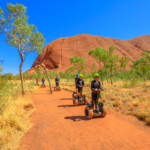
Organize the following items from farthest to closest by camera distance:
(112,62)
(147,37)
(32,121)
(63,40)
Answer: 1. (147,37)
2. (63,40)
3. (112,62)
4. (32,121)

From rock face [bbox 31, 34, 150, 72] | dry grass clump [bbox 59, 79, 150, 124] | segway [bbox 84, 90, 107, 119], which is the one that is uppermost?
rock face [bbox 31, 34, 150, 72]

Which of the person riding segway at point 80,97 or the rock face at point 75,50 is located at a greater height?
the rock face at point 75,50

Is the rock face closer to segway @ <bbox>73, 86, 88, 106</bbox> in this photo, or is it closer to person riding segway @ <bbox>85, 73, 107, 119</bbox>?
segway @ <bbox>73, 86, 88, 106</bbox>

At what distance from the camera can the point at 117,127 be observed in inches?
182

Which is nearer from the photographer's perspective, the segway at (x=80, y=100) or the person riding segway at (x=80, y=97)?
the person riding segway at (x=80, y=97)

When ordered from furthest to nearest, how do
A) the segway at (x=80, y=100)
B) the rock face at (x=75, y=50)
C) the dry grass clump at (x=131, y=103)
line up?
the rock face at (x=75, y=50) → the segway at (x=80, y=100) → the dry grass clump at (x=131, y=103)

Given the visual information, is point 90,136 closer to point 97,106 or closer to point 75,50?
point 97,106

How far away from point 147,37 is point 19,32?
141 metres

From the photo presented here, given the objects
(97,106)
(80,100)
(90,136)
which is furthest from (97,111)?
(80,100)

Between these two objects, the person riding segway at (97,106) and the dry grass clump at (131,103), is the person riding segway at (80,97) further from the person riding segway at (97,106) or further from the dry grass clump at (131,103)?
the person riding segway at (97,106)

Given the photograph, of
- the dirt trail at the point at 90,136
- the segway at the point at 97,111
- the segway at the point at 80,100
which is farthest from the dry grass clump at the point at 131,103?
the segway at the point at 80,100

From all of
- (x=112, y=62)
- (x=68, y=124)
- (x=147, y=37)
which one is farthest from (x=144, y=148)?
(x=147, y=37)

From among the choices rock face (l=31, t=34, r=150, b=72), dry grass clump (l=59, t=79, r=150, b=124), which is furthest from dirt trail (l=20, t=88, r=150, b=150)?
rock face (l=31, t=34, r=150, b=72)

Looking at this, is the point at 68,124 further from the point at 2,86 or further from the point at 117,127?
the point at 2,86
